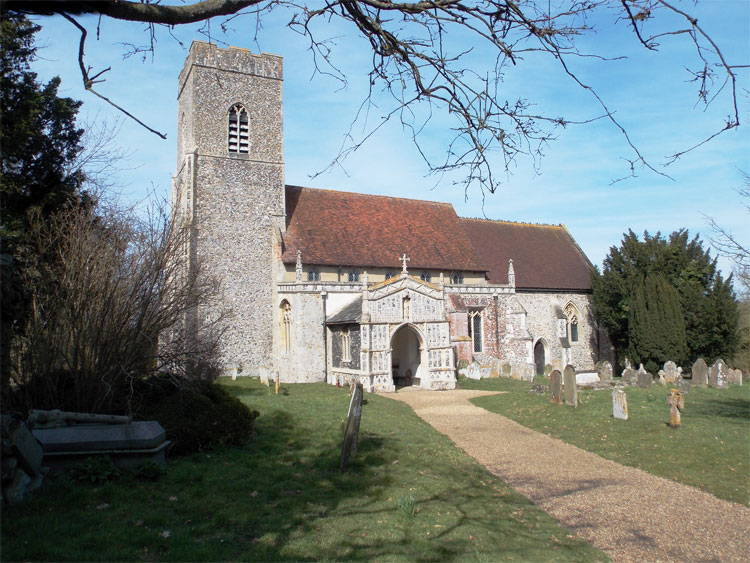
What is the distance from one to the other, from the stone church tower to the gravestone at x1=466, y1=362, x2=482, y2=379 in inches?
367

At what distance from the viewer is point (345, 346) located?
22.5 m

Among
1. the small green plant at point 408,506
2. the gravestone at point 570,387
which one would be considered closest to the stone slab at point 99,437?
the small green plant at point 408,506

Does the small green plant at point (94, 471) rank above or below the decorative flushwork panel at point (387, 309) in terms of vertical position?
below

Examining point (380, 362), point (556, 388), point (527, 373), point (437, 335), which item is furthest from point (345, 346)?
point (556, 388)

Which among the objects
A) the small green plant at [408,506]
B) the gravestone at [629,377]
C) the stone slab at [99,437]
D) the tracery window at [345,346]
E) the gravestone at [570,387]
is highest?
the tracery window at [345,346]

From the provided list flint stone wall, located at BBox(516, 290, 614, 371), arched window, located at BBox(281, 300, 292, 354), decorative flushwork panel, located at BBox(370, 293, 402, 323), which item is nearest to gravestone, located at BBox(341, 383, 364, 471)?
decorative flushwork panel, located at BBox(370, 293, 402, 323)

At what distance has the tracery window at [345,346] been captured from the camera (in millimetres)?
22156

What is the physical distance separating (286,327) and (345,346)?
362 centimetres

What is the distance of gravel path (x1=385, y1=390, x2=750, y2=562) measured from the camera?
20.0 ft

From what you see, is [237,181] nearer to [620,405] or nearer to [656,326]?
[620,405]

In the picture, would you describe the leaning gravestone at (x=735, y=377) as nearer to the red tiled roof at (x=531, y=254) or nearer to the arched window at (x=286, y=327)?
the red tiled roof at (x=531, y=254)

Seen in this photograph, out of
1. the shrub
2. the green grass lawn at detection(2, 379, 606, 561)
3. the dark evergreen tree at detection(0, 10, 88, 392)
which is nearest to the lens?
the green grass lawn at detection(2, 379, 606, 561)

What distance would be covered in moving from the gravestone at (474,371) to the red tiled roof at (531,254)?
5.66 metres

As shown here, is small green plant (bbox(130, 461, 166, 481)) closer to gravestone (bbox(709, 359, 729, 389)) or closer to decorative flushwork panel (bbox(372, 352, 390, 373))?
decorative flushwork panel (bbox(372, 352, 390, 373))
